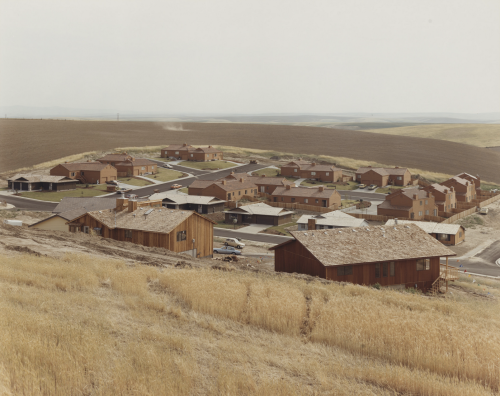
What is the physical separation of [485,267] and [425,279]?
21.9 meters

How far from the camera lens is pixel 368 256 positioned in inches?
1332

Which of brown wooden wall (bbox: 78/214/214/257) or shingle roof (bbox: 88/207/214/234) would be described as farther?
shingle roof (bbox: 88/207/214/234)

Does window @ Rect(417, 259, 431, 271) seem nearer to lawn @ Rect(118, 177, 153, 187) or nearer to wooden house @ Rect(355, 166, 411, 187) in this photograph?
lawn @ Rect(118, 177, 153, 187)

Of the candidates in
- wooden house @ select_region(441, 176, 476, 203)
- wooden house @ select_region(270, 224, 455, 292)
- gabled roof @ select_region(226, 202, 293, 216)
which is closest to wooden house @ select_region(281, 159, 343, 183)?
wooden house @ select_region(441, 176, 476, 203)

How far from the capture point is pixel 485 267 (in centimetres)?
5291

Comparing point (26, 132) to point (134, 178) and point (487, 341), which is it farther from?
point (487, 341)

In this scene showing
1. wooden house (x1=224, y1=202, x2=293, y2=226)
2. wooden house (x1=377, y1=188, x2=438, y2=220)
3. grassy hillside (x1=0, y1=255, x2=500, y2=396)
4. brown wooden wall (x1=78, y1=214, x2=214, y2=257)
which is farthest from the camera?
wooden house (x1=377, y1=188, x2=438, y2=220)

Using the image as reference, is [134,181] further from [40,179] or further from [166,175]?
[40,179]

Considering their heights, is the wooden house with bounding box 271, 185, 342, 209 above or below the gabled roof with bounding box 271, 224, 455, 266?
below

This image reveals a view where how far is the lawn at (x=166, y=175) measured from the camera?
110812mm

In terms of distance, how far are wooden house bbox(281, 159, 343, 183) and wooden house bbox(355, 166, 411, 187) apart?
18.6 ft

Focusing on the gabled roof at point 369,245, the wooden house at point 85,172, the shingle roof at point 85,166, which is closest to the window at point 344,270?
the gabled roof at point 369,245

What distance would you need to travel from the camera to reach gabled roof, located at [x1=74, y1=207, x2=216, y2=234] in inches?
1629

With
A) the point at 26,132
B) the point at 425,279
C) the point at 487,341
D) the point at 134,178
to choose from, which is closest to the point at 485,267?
the point at 425,279
